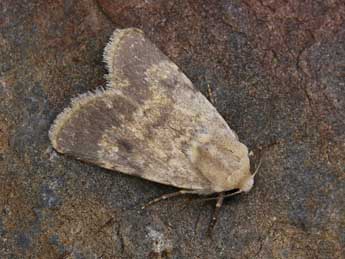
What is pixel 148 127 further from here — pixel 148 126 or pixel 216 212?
pixel 216 212

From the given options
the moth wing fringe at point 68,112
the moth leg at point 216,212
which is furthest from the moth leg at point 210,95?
the moth wing fringe at point 68,112

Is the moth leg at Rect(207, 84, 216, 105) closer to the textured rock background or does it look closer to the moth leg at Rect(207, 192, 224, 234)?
the textured rock background

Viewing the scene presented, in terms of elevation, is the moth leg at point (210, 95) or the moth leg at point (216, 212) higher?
the moth leg at point (210, 95)

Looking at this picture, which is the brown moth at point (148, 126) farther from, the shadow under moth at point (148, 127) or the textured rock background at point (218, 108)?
the textured rock background at point (218, 108)

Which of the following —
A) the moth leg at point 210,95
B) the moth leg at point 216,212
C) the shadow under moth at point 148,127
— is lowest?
the moth leg at point 216,212

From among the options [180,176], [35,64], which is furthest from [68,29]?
[180,176]

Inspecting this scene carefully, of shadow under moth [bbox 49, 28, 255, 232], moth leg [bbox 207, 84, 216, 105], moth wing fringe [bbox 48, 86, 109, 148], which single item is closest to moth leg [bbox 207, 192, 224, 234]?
shadow under moth [bbox 49, 28, 255, 232]

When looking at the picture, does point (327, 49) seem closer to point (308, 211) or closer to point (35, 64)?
point (308, 211)
